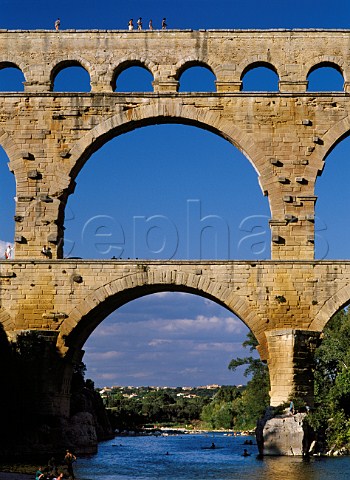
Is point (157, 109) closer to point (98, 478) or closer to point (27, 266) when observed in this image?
point (27, 266)

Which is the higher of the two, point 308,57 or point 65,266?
point 308,57

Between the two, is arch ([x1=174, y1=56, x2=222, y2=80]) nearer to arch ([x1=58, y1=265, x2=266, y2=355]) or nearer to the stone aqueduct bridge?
the stone aqueduct bridge

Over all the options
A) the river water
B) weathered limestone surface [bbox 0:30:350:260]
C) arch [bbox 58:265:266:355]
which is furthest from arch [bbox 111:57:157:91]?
the river water

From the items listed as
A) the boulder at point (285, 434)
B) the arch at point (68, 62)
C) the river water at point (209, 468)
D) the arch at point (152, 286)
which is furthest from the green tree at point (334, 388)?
the arch at point (68, 62)

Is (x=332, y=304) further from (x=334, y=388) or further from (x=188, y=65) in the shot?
(x=188, y=65)

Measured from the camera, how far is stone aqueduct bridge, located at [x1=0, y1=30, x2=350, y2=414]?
70.8ft

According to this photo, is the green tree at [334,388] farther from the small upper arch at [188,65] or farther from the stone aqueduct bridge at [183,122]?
the small upper arch at [188,65]

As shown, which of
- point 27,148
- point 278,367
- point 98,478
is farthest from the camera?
point 27,148

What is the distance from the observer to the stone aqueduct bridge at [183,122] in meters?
21.6

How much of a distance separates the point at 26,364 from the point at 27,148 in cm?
576

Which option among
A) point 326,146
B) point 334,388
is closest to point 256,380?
Result: point 334,388

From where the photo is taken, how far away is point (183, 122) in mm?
23391

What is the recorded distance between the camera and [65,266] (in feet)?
72.2

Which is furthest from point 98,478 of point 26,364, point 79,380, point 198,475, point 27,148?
point 79,380
